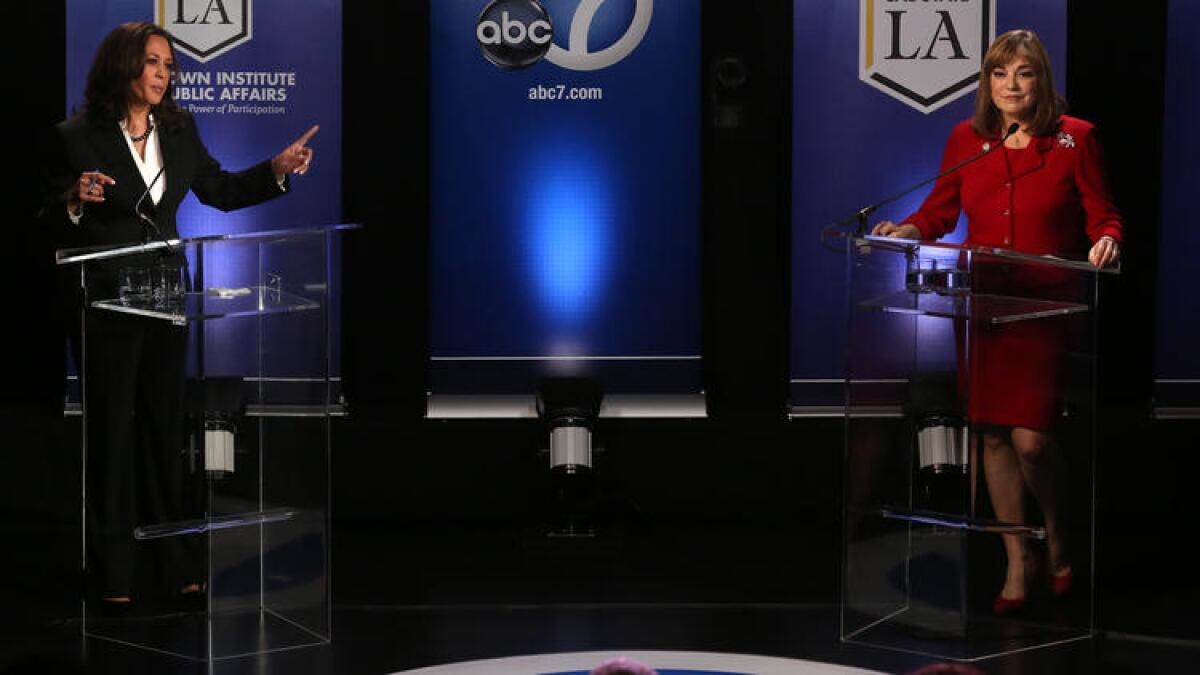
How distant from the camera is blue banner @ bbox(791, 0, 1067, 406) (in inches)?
258

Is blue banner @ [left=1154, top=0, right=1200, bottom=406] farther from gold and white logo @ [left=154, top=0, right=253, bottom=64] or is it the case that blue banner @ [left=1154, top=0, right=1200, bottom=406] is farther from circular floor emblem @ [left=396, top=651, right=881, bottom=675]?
gold and white logo @ [left=154, top=0, right=253, bottom=64]

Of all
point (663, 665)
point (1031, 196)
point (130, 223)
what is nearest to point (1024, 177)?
point (1031, 196)

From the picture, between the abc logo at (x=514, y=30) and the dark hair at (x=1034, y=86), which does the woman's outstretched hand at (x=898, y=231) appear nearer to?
the dark hair at (x=1034, y=86)

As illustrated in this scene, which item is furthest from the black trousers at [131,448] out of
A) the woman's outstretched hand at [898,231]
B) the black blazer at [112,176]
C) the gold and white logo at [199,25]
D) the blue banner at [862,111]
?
the blue banner at [862,111]

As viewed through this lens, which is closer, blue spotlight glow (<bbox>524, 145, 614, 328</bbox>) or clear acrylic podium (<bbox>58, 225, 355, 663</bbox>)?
clear acrylic podium (<bbox>58, 225, 355, 663</bbox>)

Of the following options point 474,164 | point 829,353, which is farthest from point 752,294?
point 474,164

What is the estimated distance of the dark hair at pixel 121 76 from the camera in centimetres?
529

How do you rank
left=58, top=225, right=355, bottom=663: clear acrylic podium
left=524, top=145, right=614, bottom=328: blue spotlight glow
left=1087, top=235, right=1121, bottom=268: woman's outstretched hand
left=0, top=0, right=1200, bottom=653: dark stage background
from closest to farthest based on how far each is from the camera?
left=58, top=225, right=355, bottom=663: clear acrylic podium, left=1087, top=235, right=1121, bottom=268: woman's outstretched hand, left=0, top=0, right=1200, bottom=653: dark stage background, left=524, top=145, right=614, bottom=328: blue spotlight glow

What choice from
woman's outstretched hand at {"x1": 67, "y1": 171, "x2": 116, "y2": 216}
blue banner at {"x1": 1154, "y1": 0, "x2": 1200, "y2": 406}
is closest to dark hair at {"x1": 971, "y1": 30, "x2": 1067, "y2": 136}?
blue banner at {"x1": 1154, "y1": 0, "x2": 1200, "y2": 406}

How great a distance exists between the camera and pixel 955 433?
4582mm

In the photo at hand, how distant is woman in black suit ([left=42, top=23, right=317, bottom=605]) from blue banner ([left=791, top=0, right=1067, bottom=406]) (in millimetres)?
2250

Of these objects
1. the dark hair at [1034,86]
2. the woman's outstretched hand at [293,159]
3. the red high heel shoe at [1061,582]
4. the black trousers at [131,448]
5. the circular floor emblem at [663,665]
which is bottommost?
the circular floor emblem at [663,665]

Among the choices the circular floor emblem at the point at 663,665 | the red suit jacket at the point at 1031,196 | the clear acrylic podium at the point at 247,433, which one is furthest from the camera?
the red suit jacket at the point at 1031,196

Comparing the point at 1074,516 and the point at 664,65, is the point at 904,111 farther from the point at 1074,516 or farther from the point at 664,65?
the point at 1074,516
